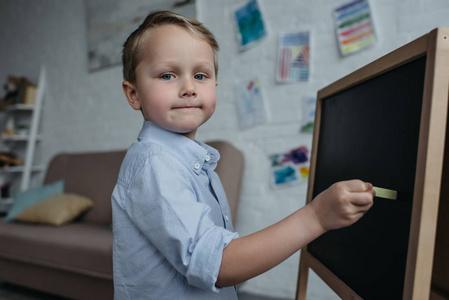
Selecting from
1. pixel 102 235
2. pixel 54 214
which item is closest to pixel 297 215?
pixel 102 235

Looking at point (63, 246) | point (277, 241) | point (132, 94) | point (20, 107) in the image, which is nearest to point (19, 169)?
point (20, 107)

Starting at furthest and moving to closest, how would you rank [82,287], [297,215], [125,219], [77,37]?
1. [77,37]
2. [82,287]
3. [125,219]
4. [297,215]

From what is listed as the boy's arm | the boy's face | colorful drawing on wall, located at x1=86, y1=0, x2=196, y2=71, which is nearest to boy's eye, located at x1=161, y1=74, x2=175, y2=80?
the boy's face

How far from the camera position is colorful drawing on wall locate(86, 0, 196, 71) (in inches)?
107

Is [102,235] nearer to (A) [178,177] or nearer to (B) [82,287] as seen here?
(B) [82,287]

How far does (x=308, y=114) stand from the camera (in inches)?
77.2

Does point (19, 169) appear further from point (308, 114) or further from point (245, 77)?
point (308, 114)

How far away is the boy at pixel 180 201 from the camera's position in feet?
1.85

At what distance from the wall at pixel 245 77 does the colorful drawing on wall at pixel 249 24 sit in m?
0.04

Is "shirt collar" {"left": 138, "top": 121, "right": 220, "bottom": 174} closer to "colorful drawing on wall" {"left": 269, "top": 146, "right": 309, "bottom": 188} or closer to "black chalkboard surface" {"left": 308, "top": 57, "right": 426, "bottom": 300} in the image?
"black chalkboard surface" {"left": 308, "top": 57, "right": 426, "bottom": 300}

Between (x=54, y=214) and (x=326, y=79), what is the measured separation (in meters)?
1.80

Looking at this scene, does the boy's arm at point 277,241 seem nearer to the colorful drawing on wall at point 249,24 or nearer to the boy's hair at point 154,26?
the boy's hair at point 154,26

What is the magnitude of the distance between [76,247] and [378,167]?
5.29 feet

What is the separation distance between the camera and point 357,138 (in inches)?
29.3
